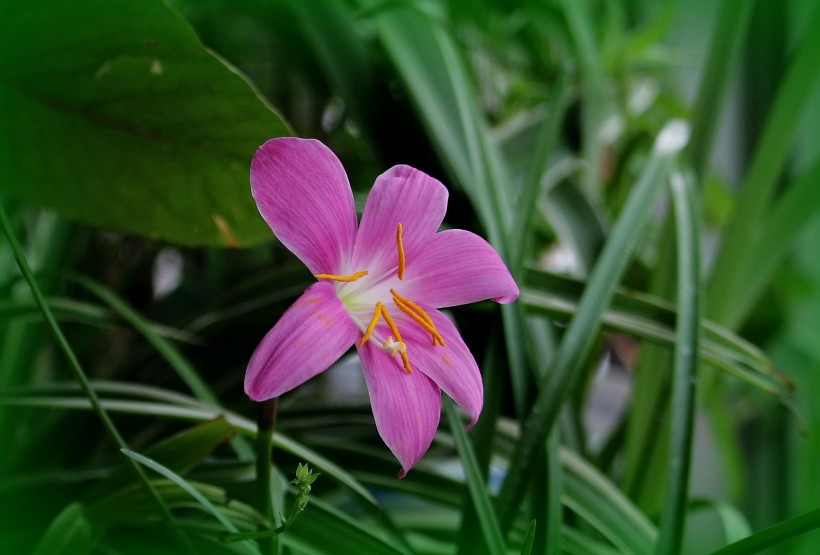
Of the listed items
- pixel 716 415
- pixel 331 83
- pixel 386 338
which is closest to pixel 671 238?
pixel 716 415

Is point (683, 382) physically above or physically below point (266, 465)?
above

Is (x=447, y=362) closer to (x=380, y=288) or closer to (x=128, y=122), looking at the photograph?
(x=380, y=288)

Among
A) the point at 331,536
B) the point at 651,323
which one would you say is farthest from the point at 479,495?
the point at 651,323

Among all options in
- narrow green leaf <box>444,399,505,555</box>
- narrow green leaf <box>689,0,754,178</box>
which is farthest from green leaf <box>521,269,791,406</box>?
narrow green leaf <box>689,0,754,178</box>

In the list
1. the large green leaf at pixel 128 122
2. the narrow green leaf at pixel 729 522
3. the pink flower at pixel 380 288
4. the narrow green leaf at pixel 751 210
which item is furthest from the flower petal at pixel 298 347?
the narrow green leaf at pixel 751 210

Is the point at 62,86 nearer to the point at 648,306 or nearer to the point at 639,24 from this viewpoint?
the point at 648,306
